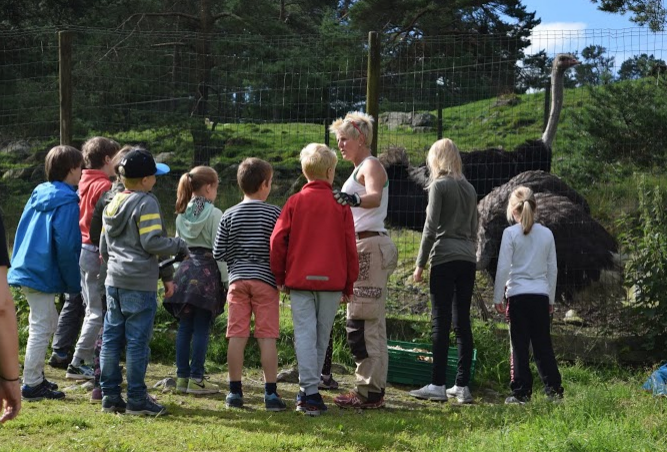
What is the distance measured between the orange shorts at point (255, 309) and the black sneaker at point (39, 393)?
122 cm

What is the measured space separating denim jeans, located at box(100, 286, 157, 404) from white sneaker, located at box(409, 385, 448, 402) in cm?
204

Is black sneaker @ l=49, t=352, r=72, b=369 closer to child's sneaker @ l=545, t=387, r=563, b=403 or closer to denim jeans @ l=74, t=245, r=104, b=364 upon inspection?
denim jeans @ l=74, t=245, r=104, b=364

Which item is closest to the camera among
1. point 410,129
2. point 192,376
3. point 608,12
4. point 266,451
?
point 266,451

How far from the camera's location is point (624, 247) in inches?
317

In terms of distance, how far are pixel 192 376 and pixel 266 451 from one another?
1.76 m

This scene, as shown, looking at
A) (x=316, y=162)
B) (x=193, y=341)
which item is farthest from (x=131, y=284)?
(x=316, y=162)

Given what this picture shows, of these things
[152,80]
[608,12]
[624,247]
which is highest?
[608,12]

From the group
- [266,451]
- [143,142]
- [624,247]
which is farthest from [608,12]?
[266,451]

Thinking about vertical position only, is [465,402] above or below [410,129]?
below

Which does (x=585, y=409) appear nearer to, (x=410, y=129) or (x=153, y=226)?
(x=153, y=226)

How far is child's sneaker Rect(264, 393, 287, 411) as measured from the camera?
6125 millimetres

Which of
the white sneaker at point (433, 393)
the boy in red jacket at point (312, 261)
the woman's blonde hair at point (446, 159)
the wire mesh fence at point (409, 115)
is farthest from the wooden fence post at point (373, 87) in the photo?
the white sneaker at point (433, 393)

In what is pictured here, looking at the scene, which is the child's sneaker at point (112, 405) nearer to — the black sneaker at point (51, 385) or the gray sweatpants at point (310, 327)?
the black sneaker at point (51, 385)

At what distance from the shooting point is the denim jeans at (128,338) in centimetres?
582
